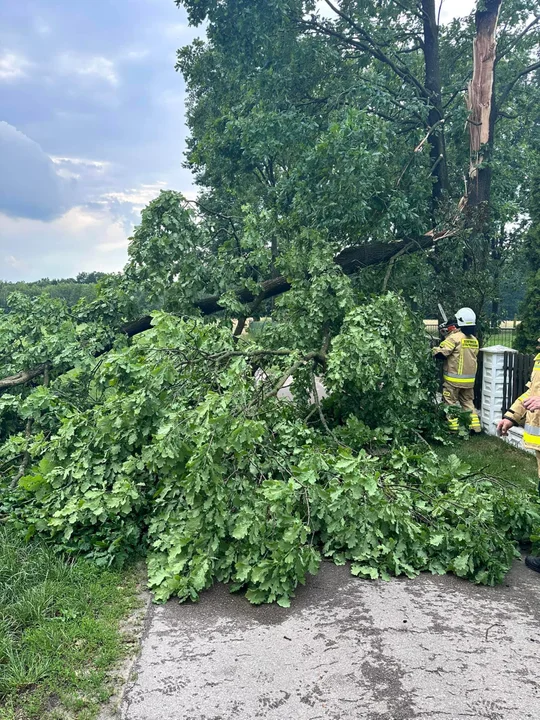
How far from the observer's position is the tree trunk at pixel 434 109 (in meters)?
8.34

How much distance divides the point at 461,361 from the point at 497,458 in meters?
1.66

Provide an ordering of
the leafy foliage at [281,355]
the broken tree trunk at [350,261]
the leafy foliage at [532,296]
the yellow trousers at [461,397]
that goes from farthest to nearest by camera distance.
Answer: the leafy foliage at [532,296] → the yellow trousers at [461,397] → the broken tree trunk at [350,261] → the leafy foliage at [281,355]

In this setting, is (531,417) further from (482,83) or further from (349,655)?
(482,83)

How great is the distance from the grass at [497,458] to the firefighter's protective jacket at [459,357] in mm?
791

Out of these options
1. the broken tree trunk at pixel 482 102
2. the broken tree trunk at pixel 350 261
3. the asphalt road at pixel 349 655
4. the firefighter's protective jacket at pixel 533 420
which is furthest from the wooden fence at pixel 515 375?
the asphalt road at pixel 349 655

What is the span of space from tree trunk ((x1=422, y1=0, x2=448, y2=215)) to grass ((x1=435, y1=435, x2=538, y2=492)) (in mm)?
3577

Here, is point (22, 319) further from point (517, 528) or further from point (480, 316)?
point (480, 316)

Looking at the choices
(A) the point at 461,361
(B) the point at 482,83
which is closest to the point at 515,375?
(A) the point at 461,361

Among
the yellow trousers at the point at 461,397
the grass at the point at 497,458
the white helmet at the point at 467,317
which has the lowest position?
the grass at the point at 497,458

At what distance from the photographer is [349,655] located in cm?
262

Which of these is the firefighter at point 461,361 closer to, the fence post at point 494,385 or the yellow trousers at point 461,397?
the yellow trousers at point 461,397

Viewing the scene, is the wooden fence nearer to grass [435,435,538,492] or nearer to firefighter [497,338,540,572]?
grass [435,435,538,492]

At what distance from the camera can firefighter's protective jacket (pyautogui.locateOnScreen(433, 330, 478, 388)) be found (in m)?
7.30

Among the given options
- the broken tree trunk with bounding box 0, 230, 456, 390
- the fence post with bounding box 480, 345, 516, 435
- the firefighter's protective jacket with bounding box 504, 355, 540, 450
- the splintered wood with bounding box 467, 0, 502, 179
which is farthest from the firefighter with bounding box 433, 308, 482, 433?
the firefighter's protective jacket with bounding box 504, 355, 540, 450
